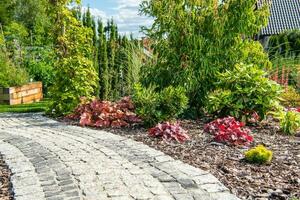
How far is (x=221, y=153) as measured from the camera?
15.5 feet

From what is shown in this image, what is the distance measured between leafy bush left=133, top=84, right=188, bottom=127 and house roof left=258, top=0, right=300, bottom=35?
21.8m

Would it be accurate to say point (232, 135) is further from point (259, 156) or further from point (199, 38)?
point (199, 38)

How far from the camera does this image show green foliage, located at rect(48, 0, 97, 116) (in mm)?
7852

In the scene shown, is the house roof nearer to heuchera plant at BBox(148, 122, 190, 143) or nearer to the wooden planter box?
the wooden planter box

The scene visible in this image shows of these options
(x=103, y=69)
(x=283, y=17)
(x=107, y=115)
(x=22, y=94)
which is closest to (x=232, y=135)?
(x=107, y=115)

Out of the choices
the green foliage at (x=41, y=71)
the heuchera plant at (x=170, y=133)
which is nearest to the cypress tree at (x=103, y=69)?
A: the green foliage at (x=41, y=71)

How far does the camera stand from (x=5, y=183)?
3.84 m

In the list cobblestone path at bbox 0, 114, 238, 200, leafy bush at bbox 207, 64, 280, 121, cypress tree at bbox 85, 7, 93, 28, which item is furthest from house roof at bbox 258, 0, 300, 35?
cobblestone path at bbox 0, 114, 238, 200

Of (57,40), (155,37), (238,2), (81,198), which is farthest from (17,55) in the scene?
(81,198)

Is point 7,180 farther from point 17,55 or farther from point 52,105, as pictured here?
point 17,55

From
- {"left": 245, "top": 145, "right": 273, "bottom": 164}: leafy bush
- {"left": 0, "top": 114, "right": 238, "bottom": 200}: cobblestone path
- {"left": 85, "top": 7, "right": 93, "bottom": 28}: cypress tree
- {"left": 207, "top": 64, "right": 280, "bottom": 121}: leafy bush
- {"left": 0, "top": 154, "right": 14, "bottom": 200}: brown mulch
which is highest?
{"left": 85, "top": 7, "right": 93, "bottom": 28}: cypress tree

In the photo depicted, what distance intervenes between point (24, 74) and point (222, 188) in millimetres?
8601

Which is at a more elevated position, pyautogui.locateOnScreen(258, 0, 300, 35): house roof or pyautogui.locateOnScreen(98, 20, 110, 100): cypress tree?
pyautogui.locateOnScreen(258, 0, 300, 35): house roof

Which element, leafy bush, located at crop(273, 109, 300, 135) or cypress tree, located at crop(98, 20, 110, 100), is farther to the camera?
cypress tree, located at crop(98, 20, 110, 100)
